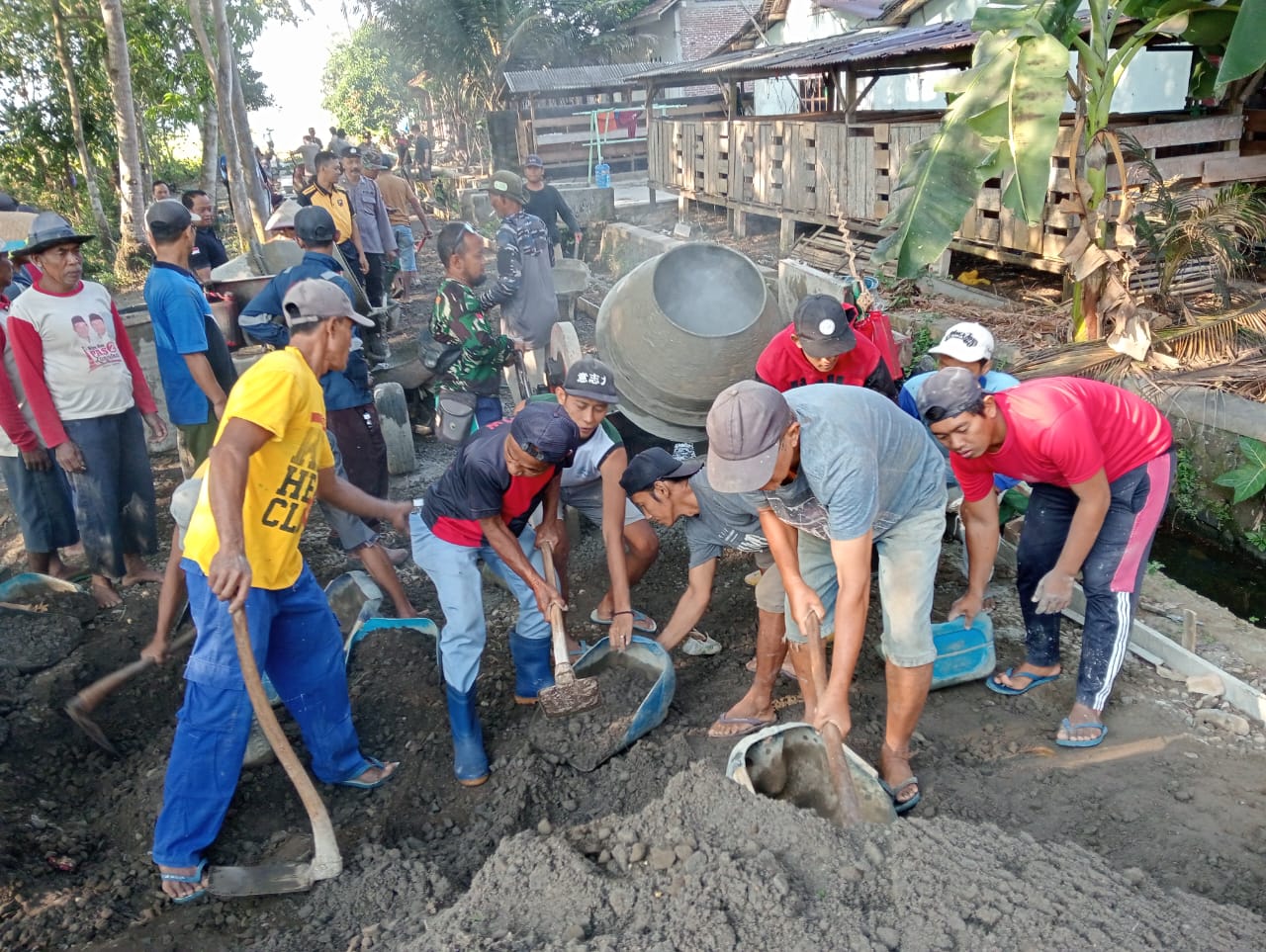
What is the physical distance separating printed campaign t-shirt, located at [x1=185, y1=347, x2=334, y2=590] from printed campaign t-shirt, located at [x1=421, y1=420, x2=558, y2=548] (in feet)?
1.72

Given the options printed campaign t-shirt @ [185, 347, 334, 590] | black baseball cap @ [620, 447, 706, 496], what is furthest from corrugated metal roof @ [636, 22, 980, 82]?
printed campaign t-shirt @ [185, 347, 334, 590]

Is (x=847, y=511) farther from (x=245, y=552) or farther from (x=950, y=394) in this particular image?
(x=245, y=552)

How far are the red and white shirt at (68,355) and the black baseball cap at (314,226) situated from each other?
3.75ft

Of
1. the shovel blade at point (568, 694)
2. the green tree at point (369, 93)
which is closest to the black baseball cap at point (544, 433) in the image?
the shovel blade at point (568, 694)

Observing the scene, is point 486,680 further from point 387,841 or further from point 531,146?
point 531,146

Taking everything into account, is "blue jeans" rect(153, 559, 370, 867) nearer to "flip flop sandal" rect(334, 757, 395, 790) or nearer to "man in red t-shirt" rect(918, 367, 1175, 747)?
"flip flop sandal" rect(334, 757, 395, 790)

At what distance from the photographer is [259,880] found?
10.2 feet

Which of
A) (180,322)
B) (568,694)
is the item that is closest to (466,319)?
(180,322)

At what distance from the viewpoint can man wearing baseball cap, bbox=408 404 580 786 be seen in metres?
3.43

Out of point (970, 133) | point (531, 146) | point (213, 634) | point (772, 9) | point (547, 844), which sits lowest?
point (547, 844)

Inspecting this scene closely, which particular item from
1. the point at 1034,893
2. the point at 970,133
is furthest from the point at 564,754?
the point at 970,133

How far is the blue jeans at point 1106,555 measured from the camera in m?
3.41

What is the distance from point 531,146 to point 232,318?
15.8 m

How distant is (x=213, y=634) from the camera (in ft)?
9.79
